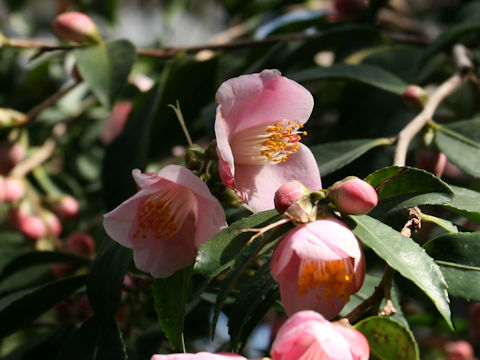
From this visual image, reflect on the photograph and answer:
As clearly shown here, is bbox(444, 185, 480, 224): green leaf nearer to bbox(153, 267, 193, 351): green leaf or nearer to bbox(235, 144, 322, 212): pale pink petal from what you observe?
bbox(235, 144, 322, 212): pale pink petal

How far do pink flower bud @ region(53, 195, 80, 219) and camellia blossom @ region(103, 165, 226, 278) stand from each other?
36.1 inches

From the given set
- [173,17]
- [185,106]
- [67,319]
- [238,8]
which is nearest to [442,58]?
[185,106]

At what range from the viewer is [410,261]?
1.99ft

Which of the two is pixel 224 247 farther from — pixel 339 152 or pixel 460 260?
pixel 339 152

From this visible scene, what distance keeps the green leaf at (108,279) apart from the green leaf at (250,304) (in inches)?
7.1

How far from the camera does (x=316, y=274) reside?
0.65 m

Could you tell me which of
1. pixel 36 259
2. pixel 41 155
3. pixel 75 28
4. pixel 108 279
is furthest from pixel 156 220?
pixel 41 155

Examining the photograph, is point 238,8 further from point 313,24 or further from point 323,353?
point 323,353

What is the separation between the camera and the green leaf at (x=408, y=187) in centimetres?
69

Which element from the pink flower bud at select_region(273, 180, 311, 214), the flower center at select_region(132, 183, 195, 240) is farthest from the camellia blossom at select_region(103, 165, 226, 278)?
the pink flower bud at select_region(273, 180, 311, 214)

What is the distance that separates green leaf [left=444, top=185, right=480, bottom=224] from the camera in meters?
0.74

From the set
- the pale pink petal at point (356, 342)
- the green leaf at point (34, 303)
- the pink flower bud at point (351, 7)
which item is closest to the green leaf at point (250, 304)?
the pale pink petal at point (356, 342)

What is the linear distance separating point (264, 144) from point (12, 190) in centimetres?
99

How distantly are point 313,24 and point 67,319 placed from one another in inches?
36.7
